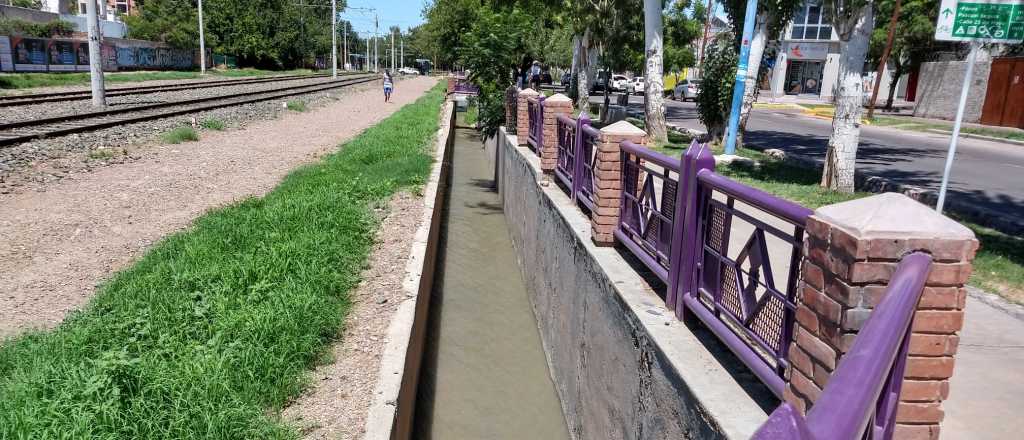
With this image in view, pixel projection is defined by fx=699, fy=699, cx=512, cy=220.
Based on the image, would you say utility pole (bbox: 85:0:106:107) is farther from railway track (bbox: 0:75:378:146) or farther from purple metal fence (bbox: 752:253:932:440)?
purple metal fence (bbox: 752:253:932:440)

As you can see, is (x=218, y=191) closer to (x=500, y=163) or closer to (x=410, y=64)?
(x=500, y=163)

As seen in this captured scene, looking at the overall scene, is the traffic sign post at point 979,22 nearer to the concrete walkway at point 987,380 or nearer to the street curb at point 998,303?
the street curb at point 998,303

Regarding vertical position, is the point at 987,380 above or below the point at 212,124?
above

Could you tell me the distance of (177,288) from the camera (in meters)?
5.53

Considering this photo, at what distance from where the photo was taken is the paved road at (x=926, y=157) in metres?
10.8

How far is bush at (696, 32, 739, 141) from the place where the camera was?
1514 centimetres

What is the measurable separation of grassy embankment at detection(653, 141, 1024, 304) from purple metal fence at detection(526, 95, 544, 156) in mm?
3145

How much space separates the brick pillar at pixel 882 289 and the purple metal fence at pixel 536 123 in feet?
22.4

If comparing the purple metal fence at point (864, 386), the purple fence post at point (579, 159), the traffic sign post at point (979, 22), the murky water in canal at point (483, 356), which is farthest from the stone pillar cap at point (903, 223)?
the traffic sign post at point (979, 22)

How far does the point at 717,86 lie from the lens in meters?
15.3

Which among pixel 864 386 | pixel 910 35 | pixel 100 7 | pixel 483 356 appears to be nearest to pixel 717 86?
pixel 483 356

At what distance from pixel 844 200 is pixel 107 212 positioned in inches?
382

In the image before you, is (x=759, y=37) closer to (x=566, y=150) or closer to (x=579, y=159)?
(x=566, y=150)

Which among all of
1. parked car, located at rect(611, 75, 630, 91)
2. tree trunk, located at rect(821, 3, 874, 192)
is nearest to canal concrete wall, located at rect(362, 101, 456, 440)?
tree trunk, located at rect(821, 3, 874, 192)
